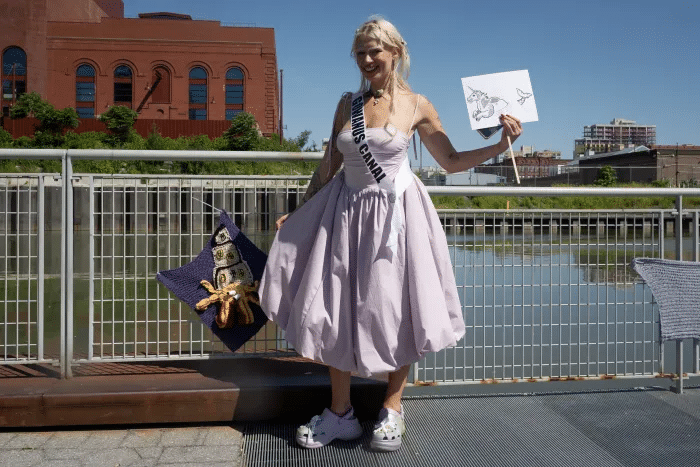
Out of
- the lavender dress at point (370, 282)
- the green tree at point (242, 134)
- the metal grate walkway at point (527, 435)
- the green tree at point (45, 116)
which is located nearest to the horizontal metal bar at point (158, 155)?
the lavender dress at point (370, 282)

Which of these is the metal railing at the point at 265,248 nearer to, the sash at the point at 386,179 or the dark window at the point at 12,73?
the sash at the point at 386,179

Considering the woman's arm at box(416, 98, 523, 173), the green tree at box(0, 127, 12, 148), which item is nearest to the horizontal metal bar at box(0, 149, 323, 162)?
the woman's arm at box(416, 98, 523, 173)

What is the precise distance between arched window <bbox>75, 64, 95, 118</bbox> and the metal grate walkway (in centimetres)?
6695

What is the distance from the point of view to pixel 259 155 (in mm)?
3643

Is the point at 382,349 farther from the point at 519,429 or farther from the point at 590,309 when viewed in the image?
the point at 590,309

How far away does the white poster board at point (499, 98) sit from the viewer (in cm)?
323

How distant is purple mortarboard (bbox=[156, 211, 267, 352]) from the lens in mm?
3617

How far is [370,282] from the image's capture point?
3.09m

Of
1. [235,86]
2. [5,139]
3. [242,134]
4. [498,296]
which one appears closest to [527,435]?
[498,296]

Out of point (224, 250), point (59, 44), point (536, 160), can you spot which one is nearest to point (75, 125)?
point (59, 44)

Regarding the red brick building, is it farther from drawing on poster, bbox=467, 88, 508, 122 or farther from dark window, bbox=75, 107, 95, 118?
drawing on poster, bbox=467, 88, 508, 122

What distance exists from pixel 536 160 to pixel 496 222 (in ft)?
354

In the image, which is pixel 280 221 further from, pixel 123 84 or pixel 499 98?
pixel 123 84

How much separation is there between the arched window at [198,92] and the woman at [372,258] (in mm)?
64943
